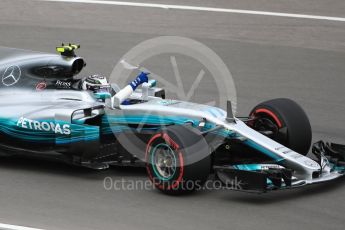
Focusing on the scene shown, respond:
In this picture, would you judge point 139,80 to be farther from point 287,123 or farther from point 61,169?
point 287,123

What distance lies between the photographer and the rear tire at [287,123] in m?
11.6

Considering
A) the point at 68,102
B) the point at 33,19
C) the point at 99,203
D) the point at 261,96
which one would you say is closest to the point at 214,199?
the point at 99,203

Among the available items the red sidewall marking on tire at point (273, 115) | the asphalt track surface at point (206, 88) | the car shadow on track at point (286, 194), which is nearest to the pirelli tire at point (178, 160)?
the asphalt track surface at point (206, 88)

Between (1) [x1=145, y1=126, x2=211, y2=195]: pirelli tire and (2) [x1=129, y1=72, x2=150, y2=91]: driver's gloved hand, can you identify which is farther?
(2) [x1=129, y1=72, x2=150, y2=91]: driver's gloved hand

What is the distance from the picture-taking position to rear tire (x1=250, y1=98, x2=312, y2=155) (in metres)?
11.6

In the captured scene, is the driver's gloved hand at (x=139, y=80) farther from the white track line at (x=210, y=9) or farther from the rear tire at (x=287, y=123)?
the white track line at (x=210, y=9)

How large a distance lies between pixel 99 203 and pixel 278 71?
6.52 metres

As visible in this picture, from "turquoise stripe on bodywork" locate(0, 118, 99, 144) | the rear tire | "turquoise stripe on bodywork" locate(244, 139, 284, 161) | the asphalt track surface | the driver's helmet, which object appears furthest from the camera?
the driver's helmet

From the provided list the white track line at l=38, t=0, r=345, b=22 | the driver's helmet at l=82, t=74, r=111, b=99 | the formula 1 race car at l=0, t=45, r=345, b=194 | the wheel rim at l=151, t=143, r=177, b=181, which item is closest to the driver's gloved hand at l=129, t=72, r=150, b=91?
the formula 1 race car at l=0, t=45, r=345, b=194

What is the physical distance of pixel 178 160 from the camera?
1056 centimetres

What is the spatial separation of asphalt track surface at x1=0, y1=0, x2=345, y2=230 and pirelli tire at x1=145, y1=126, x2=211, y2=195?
7.0 inches

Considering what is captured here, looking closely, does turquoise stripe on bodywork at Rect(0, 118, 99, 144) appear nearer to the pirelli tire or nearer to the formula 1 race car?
the formula 1 race car

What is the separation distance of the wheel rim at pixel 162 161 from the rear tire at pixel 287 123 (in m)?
1.55

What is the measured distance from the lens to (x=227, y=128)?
36.1 feet
